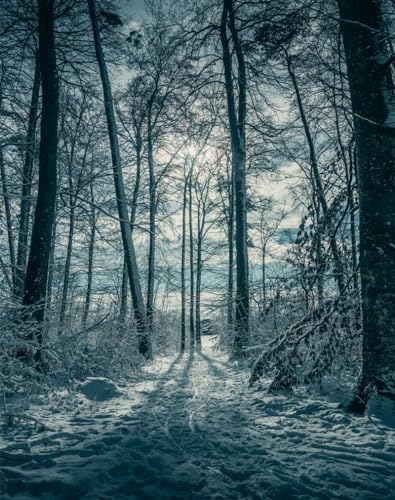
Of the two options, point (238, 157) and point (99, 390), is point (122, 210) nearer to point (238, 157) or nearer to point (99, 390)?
point (238, 157)

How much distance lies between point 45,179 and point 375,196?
16.4ft

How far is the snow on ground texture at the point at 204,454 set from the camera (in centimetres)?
197

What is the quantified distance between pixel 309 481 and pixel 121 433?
1.61m

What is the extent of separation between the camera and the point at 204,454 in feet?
8.10

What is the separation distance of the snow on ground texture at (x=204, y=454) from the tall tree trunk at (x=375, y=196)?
1.88 ft

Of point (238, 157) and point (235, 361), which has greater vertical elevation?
point (238, 157)

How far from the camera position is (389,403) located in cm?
298

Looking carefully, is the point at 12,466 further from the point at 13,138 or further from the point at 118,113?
the point at 118,113

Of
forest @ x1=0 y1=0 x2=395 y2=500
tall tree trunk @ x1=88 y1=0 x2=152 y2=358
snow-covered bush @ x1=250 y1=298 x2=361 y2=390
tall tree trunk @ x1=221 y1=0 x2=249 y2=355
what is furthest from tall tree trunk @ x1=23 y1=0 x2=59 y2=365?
tall tree trunk @ x1=221 y1=0 x2=249 y2=355

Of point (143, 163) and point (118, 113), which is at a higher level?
point (118, 113)

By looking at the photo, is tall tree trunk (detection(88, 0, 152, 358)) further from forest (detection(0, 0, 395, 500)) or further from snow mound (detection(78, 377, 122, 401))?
snow mound (detection(78, 377, 122, 401))

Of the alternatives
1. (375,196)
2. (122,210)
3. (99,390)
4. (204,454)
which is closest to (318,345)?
(375,196)

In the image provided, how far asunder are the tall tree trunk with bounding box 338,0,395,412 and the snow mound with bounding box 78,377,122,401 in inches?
119

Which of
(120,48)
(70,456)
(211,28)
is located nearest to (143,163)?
(120,48)
